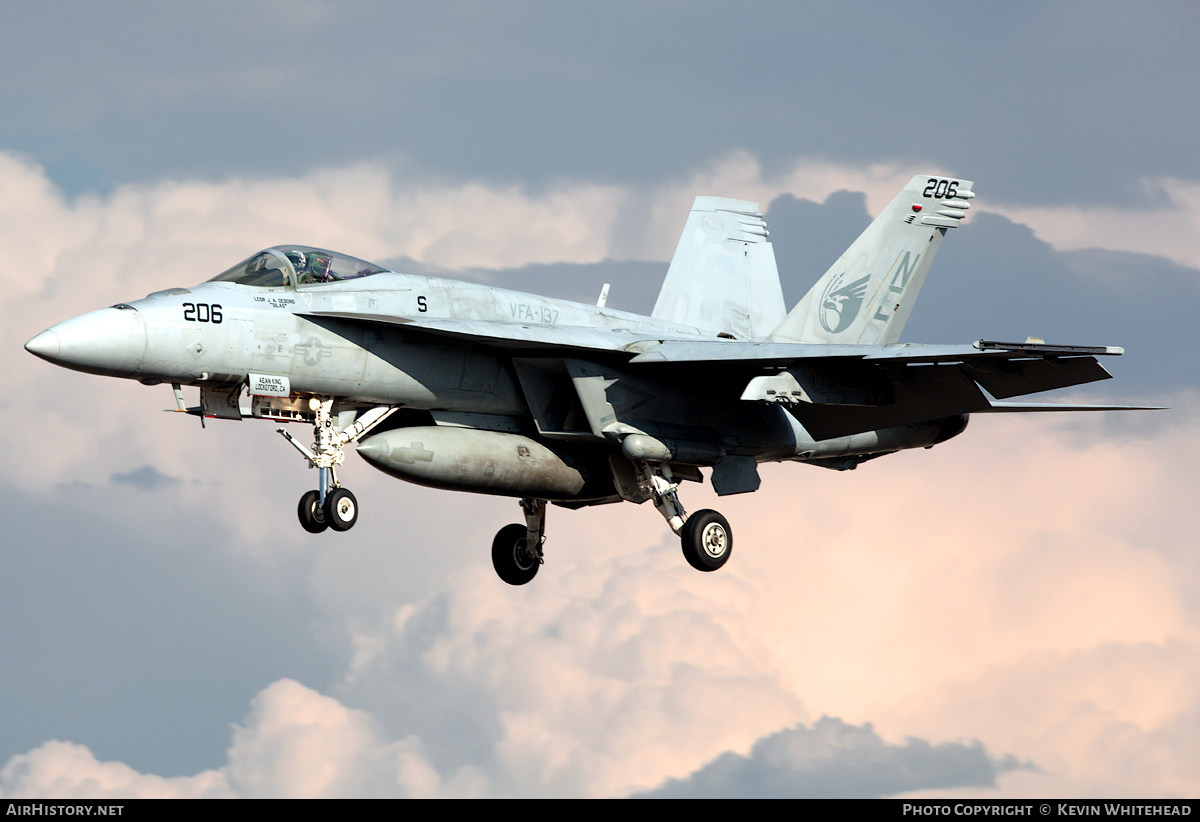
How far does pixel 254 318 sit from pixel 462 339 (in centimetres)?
280

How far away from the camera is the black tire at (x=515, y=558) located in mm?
23094

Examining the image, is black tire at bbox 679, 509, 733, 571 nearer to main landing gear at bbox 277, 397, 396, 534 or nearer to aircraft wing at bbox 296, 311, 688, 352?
aircraft wing at bbox 296, 311, 688, 352

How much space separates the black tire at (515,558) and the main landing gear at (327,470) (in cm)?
491

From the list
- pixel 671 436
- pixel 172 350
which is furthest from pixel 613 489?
pixel 172 350

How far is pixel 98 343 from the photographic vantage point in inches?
643

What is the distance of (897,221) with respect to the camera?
75.3ft

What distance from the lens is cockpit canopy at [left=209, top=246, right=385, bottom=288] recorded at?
59.1 ft

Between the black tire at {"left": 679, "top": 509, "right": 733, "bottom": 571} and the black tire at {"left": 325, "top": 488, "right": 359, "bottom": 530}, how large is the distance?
5165mm

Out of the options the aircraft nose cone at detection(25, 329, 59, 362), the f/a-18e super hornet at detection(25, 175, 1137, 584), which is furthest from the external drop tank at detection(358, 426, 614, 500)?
the aircraft nose cone at detection(25, 329, 59, 362)

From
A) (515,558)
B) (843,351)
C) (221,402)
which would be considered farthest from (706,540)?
(221,402)

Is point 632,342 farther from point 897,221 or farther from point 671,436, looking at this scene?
point 897,221

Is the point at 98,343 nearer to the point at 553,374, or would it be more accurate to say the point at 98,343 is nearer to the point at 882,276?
the point at 553,374

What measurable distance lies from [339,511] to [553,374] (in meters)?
3.99

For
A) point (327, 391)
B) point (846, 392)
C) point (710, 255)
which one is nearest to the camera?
Result: point (327, 391)
